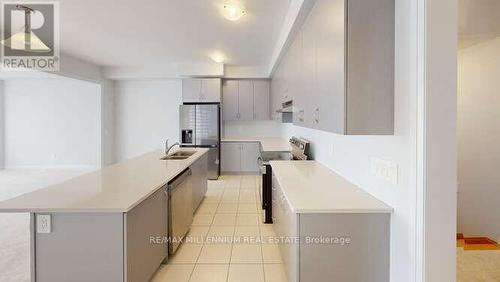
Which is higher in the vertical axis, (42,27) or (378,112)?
(42,27)

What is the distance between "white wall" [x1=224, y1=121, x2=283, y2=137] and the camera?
7852 mm

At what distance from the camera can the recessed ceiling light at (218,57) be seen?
19.6 feet

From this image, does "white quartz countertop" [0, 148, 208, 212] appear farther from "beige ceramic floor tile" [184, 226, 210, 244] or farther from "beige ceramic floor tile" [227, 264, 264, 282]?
"beige ceramic floor tile" [227, 264, 264, 282]

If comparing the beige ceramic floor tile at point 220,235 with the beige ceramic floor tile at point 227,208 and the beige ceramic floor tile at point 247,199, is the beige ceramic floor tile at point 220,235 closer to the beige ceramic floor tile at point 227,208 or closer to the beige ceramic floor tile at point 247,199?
the beige ceramic floor tile at point 227,208

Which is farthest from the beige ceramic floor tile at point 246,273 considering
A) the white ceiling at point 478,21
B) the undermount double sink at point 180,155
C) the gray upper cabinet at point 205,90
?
the gray upper cabinet at point 205,90

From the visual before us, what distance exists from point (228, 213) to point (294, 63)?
2333 mm

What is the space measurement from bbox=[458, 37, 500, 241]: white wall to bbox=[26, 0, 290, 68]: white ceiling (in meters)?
2.33

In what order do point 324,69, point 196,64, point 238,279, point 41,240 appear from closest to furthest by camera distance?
point 41,240 → point 324,69 → point 238,279 → point 196,64

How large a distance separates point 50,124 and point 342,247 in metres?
9.02

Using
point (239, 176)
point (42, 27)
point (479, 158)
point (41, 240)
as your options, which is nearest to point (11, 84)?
point (42, 27)

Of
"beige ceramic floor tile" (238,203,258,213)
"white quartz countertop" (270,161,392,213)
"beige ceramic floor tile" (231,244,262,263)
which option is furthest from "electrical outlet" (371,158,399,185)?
"beige ceramic floor tile" (238,203,258,213)

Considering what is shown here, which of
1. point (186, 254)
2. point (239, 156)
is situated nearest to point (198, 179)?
point (186, 254)

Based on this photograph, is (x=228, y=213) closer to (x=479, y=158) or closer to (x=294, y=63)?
(x=294, y=63)

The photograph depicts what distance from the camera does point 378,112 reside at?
5.73 feet
